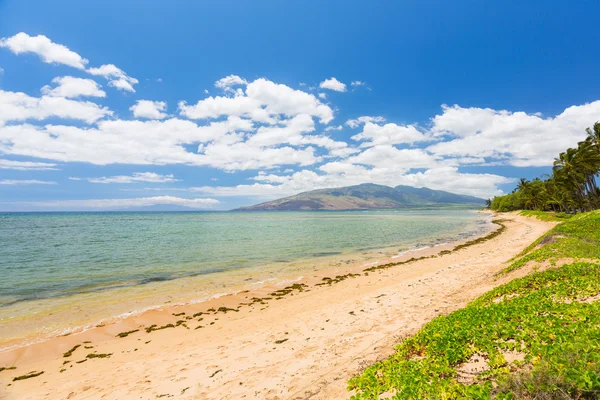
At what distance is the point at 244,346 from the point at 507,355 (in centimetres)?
1036

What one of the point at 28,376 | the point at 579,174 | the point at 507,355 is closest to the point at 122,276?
the point at 28,376

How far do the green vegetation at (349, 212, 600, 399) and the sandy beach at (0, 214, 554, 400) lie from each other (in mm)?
1579

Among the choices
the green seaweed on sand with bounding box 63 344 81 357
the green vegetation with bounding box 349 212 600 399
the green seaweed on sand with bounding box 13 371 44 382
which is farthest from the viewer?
the green seaweed on sand with bounding box 63 344 81 357

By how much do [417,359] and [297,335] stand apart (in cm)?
683

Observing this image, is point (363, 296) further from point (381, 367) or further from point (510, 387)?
point (510, 387)

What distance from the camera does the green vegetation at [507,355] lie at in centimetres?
553

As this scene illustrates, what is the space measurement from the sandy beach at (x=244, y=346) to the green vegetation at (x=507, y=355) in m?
1.58

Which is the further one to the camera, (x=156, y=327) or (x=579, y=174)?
(x=579, y=174)

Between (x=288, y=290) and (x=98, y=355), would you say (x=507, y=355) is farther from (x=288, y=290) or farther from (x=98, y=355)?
(x=288, y=290)

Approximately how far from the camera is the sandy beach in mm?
9719

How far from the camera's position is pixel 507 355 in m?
7.31

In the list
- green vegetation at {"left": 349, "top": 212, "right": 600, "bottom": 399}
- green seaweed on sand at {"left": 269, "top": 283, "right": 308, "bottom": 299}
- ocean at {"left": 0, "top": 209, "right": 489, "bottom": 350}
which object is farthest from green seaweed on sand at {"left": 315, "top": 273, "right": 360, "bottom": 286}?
green vegetation at {"left": 349, "top": 212, "right": 600, "bottom": 399}

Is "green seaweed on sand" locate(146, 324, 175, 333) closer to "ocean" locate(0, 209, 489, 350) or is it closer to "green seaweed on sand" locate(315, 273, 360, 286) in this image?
"ocean" locate(0, 209, 489, 350)

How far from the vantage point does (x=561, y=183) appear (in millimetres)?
72562
